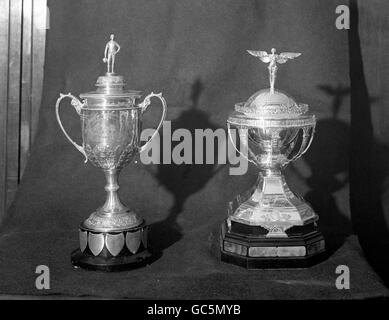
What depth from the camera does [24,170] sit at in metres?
1.85

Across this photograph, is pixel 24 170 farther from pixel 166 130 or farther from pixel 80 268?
pixel 80 268

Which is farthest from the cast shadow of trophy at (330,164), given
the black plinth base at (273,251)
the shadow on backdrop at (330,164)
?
the black plinth base at (273,251)

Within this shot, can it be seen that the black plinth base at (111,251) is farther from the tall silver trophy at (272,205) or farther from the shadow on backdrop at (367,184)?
the shadow on backdrop at (367,184)

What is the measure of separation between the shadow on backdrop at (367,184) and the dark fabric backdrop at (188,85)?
0.32 feet

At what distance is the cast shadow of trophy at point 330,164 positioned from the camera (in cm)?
178

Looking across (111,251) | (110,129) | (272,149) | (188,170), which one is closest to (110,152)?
(110,129)

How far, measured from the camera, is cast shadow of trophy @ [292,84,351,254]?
1776 mm

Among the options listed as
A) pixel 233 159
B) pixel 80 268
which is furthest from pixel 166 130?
pixel 80 268

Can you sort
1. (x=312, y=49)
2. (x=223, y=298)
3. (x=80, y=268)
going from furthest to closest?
(x=312, y=49)
(x=80, y=268)
(x=223, y=298)

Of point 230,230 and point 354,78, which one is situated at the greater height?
point 354,78

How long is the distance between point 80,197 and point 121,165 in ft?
1.49

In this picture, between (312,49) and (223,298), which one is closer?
(223,298)

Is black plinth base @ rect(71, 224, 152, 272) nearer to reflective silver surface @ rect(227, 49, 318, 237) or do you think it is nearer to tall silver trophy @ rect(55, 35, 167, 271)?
tall silver trophy @ rect(55, 35, 167, 271)

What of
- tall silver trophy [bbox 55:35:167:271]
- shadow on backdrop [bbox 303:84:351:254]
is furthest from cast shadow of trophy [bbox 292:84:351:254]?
tall silver trophy [bbox 55:35:167:271]
